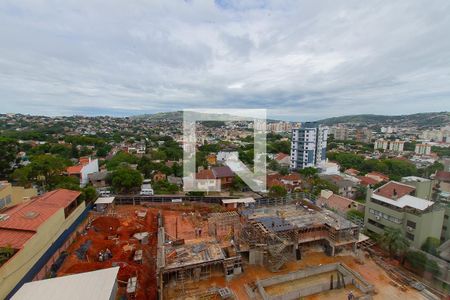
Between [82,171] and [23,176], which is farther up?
[23,176]

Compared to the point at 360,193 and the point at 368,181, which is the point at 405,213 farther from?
the point at 368,181

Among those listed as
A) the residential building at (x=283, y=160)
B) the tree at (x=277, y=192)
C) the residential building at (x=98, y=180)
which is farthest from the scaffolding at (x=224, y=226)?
the residential building at (x=283, y=160)

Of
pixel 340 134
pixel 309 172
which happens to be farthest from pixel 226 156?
pixel 340 134

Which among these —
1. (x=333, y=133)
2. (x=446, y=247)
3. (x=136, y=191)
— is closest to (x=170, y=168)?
(x=136, y=191)

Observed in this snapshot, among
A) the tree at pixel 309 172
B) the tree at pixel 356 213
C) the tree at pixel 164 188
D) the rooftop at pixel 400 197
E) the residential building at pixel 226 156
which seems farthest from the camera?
the residential building at pixel 226 156

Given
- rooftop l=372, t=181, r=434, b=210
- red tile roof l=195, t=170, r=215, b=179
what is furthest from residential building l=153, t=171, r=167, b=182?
rooftop l=372, t=181, r=434, b=210

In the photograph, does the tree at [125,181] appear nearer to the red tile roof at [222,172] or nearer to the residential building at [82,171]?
the residential building at [82,171]

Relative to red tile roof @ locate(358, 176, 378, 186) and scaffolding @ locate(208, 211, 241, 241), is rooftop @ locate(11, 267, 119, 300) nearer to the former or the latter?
scaffolding @ locate(208, 211, 241, 241)
